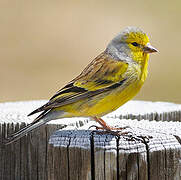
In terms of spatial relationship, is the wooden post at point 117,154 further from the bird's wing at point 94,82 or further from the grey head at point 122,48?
the grey head at point 122,48

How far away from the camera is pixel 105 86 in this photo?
5906mm

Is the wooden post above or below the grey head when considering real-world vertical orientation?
below

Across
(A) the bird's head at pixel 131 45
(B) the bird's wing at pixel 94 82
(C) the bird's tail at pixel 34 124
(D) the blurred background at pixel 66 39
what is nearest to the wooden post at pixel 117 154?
(C) the bird's tail at pixel 34 124

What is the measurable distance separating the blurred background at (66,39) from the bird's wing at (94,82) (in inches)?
385

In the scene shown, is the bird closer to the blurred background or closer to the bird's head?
the bird's head

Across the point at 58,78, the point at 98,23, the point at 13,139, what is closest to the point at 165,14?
the point at 98,23

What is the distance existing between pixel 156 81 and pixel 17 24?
20.2ft

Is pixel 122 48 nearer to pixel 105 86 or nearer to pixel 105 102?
pixel 105 86

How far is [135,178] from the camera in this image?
4570 millimetres

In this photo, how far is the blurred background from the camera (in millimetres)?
17344

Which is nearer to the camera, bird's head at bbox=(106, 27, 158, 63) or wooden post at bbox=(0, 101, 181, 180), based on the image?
wooden post at bbox=(0, 101, 181, 180)

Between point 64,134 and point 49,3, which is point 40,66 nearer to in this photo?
point 49,3

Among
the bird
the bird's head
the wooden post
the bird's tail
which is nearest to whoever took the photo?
the wooden post

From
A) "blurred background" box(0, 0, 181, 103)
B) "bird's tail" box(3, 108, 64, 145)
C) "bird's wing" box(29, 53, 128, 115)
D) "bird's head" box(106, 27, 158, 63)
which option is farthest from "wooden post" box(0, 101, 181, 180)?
"blurred background" box(0, 0, 181, 103)
